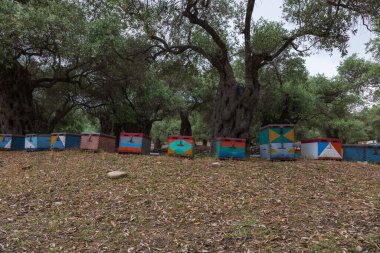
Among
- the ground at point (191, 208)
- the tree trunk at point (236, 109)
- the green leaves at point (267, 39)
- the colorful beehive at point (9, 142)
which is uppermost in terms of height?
the green leaves at point (267, 39)

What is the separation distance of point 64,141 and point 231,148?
22.5 feet

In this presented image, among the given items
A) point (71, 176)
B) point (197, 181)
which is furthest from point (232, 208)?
point (71, 176)

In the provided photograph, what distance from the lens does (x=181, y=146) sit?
11.3 meters

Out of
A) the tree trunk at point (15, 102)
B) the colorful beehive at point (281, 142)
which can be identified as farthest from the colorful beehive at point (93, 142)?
the tree trunk at point (15, 102)

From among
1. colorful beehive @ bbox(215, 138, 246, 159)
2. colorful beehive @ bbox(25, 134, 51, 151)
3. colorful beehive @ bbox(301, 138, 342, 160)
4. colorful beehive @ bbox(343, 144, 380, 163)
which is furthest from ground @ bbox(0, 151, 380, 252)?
colorful beehive @ bbox(25, 134, 51, 151)

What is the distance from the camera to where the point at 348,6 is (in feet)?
38.4

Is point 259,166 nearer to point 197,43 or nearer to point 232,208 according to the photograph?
point 232,208

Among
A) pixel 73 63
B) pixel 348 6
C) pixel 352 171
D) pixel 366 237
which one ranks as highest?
pixel 348 6

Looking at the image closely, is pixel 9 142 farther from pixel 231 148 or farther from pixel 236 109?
pixel 231 148

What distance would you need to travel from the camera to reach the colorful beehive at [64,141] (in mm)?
13055

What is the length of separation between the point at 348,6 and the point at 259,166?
7025mm

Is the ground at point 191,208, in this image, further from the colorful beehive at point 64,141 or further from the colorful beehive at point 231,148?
the colorful beehive at point 64,141

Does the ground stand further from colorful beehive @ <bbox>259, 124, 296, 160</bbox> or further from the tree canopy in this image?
the tree canopy

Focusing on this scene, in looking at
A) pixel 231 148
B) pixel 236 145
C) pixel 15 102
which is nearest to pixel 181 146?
pixel 231 148
